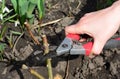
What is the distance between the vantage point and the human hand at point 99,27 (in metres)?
1.62

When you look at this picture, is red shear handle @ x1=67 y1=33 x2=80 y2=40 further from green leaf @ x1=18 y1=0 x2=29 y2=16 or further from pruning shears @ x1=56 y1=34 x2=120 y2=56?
green leaf @ x1=18 y1=0 x2=29 y2=16

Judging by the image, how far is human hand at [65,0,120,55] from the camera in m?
1.62

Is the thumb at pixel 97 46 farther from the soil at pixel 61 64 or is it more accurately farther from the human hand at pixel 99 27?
the soil at pixel 61 64

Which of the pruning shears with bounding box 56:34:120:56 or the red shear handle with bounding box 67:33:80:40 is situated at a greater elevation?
the red shear handle with bounding box 67:33:80:40

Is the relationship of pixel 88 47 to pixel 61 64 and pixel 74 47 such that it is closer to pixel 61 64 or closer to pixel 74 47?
pixel 74 47

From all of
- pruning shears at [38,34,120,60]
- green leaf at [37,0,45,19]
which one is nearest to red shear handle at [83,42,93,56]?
pruning shears at [38,34,120,60]

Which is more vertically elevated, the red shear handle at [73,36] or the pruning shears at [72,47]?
the red shear handle at [73,36]

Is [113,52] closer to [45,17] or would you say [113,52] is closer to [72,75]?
[72,75]

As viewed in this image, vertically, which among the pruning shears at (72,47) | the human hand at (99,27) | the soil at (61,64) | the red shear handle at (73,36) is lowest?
the soil at (61,64)

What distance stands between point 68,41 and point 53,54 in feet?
0.29

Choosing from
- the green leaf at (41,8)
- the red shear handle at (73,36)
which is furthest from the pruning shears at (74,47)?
the green leaf at (41,8)

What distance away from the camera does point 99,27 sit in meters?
1.62

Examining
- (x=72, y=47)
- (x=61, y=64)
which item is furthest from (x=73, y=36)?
(x=61, y=64)

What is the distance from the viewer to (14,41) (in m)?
2.29
